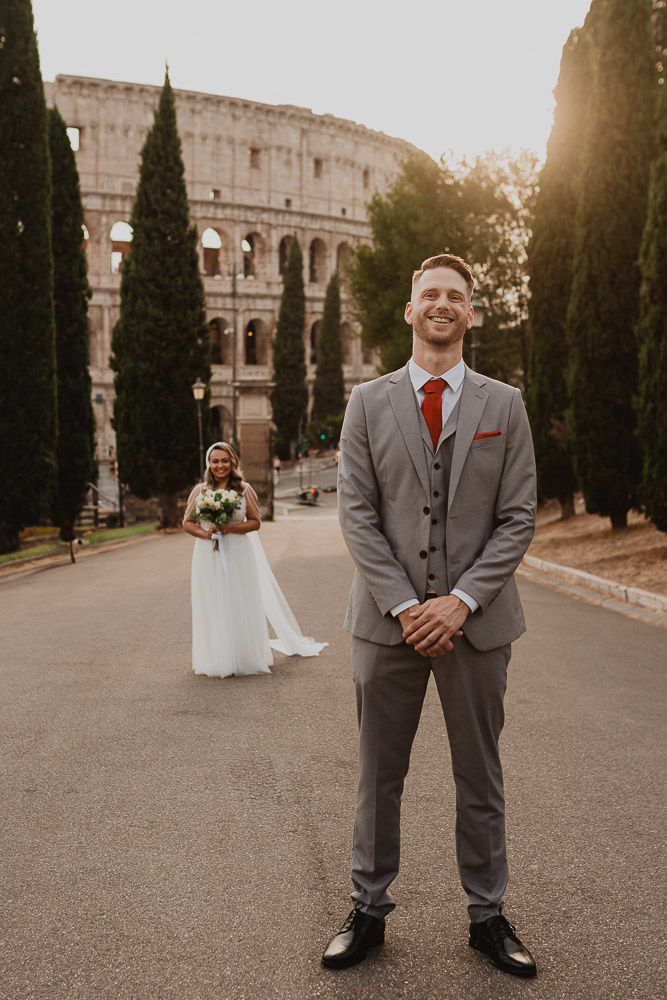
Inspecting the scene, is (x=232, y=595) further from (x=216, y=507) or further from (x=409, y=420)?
(x=409, y=420)

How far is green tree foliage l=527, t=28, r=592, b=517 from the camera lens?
2089 cm

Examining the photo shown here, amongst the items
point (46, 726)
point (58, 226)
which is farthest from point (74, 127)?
point (46, 726)

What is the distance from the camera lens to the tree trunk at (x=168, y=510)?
2989 cm

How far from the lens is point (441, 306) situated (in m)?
3.05

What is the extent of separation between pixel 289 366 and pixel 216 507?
5982 centimetres

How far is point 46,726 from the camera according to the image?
592 centimetres

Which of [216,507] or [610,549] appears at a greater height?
[216,507]

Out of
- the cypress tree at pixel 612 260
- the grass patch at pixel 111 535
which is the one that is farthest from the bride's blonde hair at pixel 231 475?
the grass patch at pixel 111 535

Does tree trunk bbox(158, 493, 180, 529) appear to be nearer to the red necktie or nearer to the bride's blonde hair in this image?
the bride's blonde hair

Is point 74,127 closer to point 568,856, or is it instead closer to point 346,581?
point 346,581

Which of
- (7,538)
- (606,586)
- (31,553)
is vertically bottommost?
(31,553)

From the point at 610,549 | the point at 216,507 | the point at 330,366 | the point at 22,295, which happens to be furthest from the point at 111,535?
the point at 330,366

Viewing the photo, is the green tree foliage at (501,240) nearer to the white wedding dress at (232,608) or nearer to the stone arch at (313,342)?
the white wedding dress at (232,608)

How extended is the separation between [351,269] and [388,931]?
34.7 metres
